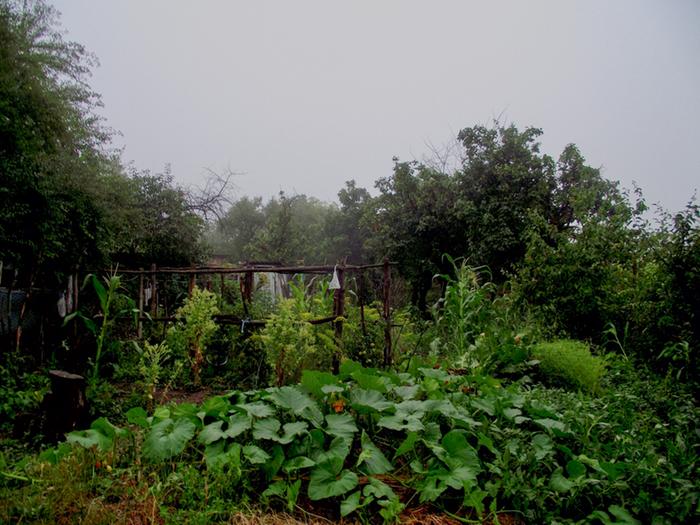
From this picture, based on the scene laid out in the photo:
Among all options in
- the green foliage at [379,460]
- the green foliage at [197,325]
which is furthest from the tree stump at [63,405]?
the green foliage at [197,325]

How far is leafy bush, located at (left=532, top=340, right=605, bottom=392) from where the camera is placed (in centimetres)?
301

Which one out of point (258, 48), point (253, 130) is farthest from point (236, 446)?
point (253, 130)

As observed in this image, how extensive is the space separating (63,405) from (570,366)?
11.0 feet

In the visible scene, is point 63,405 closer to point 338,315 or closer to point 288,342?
point 288,342

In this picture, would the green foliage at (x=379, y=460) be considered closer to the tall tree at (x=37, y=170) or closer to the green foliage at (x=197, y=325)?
the green foliage at (x=197, y=325)

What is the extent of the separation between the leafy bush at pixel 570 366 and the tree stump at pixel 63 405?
3.23 metres

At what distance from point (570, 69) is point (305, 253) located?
13543 millimetres

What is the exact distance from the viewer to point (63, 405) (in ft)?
6.81

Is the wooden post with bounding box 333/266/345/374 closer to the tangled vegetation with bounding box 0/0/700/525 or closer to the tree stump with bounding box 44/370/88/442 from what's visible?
the tangled vegetation with bounding box 0/0/700/525

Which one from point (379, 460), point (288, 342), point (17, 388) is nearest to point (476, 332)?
point (288, 342)

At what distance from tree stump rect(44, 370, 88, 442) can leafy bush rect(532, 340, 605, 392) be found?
323 cm

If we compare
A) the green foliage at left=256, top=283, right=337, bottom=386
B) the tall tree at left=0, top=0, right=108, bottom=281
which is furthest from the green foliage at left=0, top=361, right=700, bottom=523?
the tall tree at left=0, top=0, right=108, bottom=281

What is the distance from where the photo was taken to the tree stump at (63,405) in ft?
6.81

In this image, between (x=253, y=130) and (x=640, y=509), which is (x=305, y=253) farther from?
(x=640, y=509)
